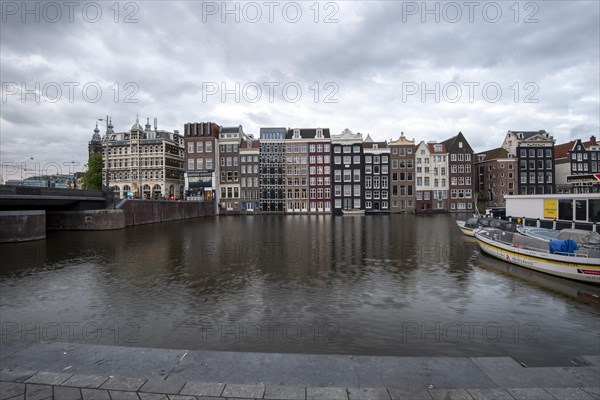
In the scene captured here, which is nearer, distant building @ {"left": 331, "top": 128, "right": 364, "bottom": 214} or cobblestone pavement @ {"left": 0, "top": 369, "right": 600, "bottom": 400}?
cobblestone pavement @ {"left": 0, "top": 369, "right": 600, "bottom": 400}

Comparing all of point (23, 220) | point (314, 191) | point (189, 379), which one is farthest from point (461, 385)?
point (314, 191)

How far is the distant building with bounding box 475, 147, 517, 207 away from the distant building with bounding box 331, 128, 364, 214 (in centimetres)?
3584

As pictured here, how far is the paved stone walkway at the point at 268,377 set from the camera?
5.07m

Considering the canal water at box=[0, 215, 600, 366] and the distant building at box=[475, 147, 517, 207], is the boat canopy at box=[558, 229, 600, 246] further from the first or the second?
the distant building at box=[475, 147, 517, 207]

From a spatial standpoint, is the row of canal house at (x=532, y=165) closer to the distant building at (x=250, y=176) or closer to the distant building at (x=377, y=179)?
the distant building at (x=377, y=179)

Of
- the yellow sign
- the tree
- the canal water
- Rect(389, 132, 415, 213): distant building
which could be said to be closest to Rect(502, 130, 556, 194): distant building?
Rect(389, 132, 415, 213): distant building

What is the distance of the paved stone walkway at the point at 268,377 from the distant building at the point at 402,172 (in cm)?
8613

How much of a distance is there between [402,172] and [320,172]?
21.4 m

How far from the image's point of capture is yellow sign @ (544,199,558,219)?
26.9 m

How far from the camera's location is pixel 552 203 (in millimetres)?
27266

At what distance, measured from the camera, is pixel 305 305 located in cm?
1312

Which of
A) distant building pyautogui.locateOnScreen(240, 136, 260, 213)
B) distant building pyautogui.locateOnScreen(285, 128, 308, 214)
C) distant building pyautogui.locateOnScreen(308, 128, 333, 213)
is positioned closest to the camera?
distant building pyautogui.locateOnScreen(308, 128, 333, 213)

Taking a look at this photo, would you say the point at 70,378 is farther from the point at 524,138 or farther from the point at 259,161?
the point at 524,138

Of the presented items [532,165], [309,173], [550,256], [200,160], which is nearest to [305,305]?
[550,256]
